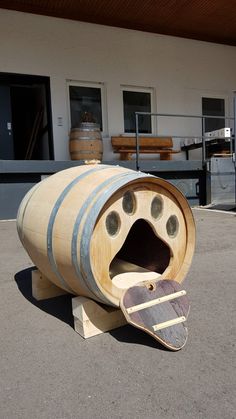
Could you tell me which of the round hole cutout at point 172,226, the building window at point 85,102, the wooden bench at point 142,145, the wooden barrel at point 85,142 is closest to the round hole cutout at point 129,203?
the round hole cutout at point 172,226

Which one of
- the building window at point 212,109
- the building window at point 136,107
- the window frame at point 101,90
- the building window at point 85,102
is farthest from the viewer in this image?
the building window at point 212,109

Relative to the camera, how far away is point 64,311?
9.77ft

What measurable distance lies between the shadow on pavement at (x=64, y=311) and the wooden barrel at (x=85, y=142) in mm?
4928

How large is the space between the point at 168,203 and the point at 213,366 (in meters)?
1.07

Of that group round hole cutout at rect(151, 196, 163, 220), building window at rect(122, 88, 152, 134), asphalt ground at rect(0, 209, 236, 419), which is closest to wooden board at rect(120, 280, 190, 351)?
asphalt ground at rect(0, 209, 236, 419)

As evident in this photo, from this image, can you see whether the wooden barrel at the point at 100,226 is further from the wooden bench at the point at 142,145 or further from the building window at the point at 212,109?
the building window at the point at 212,109

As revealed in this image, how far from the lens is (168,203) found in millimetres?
2646

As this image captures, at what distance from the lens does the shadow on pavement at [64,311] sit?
7.99 feet

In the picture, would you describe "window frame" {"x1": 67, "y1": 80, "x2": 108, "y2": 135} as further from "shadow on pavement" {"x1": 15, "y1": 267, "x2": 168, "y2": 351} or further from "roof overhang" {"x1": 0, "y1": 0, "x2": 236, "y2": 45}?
"shadow on pavement" {"x1": 15, "y1": 267, "x2": 168, "y2": 351}

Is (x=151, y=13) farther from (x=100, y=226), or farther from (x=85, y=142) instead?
(x=100, y=226)

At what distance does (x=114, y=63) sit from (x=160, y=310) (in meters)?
8.88

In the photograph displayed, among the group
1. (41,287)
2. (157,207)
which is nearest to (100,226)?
(157,207)

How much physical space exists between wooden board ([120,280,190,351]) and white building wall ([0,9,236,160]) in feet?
24.9

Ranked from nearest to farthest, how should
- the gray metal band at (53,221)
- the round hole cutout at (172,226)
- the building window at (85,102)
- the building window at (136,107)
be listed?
the gray metal band at (53,221), the round hole cutout at (172,226), the building window at (85,102), the building window at (136,107)
